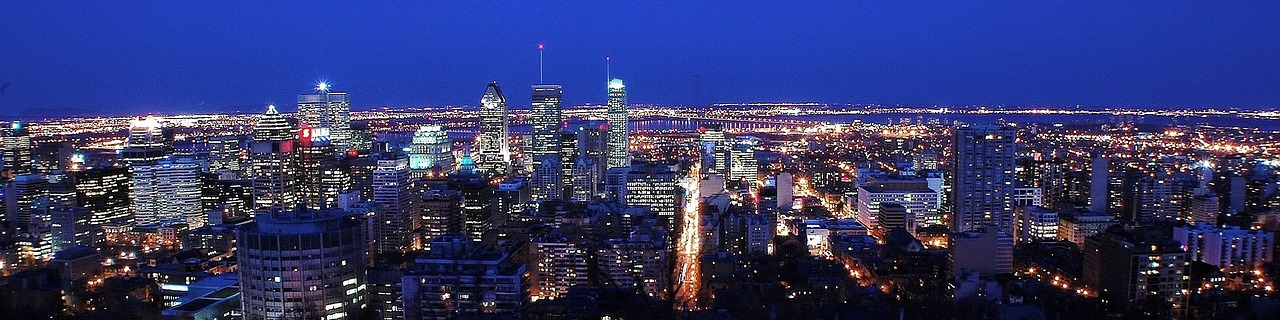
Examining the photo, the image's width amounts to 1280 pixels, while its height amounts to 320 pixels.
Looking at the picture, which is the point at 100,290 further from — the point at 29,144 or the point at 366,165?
the point at 29,144

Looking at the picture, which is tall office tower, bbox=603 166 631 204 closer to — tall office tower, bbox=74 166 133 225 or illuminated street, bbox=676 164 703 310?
illuminated street, bbox=676 164 703 310

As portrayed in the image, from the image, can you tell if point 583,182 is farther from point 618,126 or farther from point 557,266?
point 557,266

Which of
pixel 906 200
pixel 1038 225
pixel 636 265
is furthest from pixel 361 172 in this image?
pixel 1038 225

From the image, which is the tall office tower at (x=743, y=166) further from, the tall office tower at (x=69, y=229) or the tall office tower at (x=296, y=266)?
the tall office tower at (x=296, y=266)

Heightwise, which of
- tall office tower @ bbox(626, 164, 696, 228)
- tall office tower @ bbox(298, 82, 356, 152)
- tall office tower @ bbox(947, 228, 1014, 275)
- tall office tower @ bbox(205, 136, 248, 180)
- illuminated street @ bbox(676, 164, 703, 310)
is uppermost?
tall office tower @ bbox(298, 82, 356, 152)

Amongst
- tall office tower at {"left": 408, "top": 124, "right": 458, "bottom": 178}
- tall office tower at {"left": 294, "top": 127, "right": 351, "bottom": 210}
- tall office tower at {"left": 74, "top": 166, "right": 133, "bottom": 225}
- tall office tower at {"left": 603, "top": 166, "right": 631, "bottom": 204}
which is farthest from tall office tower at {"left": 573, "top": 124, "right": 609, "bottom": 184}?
tall office tower at {"left": 74, "top": 166, "right": 133, "bottom": 225}
